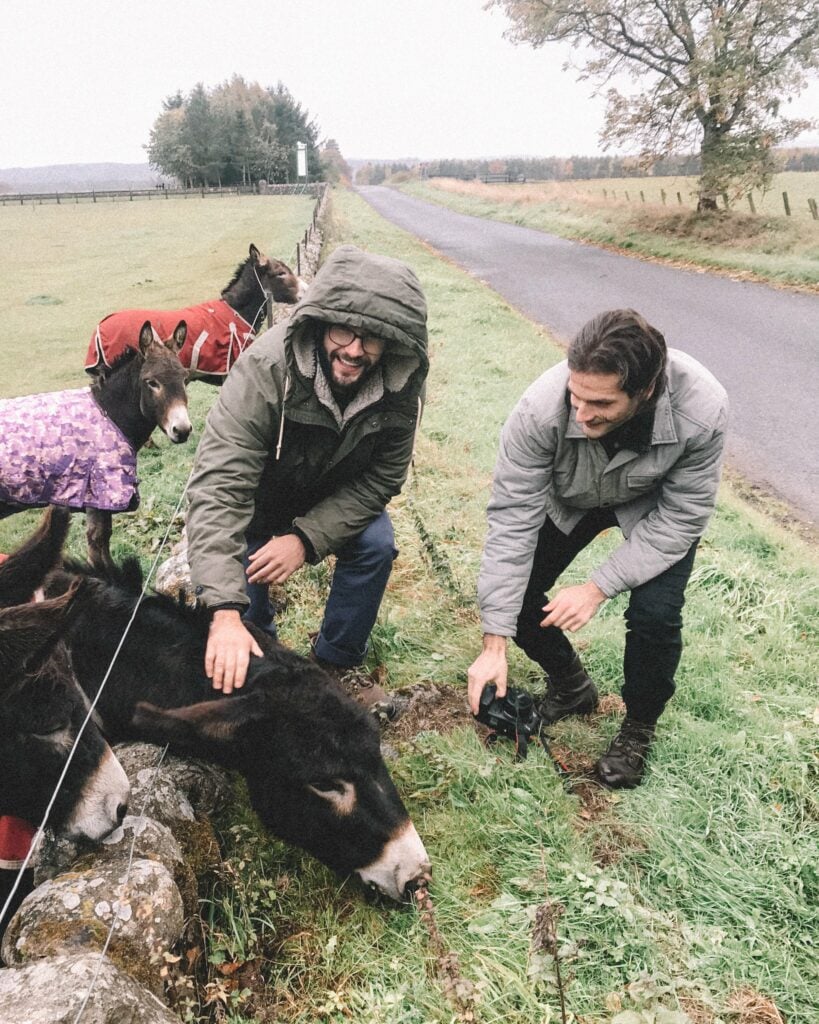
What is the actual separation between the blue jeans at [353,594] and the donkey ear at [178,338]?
145 inches

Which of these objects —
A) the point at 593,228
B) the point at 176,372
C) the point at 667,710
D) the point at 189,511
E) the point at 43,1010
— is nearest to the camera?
the point at 43,1010

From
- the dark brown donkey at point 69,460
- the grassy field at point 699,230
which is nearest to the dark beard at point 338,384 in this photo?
the dark brown donkey at point 69,460

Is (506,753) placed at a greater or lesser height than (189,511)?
lesser

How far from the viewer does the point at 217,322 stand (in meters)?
7.95

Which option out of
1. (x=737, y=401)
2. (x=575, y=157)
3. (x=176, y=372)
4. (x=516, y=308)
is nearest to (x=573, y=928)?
(x=176, y=372)

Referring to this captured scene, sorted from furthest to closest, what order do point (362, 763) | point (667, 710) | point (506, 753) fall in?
point (667, 710) → point (506, 753) → point (362, 763)

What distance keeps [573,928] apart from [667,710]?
151 cm

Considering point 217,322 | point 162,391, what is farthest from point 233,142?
point 162,391

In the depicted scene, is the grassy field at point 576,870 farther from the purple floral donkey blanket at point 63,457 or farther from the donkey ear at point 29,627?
the purple floral donkey blanket at point 63,457

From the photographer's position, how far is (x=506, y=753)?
3561 millimetres

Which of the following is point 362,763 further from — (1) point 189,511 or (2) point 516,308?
(2) point 516,308

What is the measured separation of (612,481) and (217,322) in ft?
19.9

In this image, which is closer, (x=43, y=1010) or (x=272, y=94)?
(x=43, y=1010)

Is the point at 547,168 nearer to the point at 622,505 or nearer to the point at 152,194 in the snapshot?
the point at 152,194
